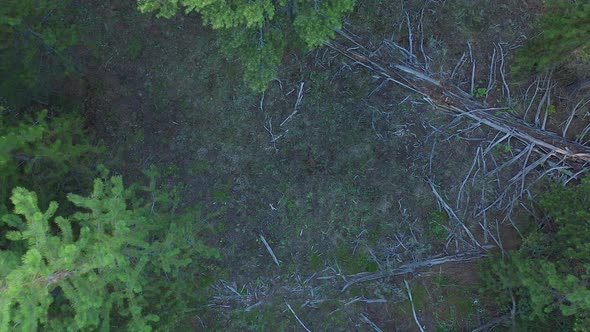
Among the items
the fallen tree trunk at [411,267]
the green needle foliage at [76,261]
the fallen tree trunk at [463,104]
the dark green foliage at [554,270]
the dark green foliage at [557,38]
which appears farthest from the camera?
the fallen tree trunk at [411,267]

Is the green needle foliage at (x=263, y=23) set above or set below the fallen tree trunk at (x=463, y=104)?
above

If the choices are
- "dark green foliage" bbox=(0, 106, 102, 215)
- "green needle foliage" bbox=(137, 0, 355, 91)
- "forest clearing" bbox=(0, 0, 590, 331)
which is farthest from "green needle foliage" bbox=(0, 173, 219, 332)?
"green needle foliage" bbox=(137, 0, 355, 91)

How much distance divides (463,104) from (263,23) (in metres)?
3.49

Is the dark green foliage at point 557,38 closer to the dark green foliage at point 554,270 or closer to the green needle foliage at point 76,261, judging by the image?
the dark green foliage at point 554,270

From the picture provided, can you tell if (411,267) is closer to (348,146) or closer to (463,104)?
Answer: (348,146)

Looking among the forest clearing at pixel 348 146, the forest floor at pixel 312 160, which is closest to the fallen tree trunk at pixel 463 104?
the forest clearing at pixel 348 146

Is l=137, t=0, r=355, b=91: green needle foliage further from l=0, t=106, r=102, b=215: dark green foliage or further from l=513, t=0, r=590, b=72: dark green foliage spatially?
l=513, t=0, r=590, b=72: dark green foliage

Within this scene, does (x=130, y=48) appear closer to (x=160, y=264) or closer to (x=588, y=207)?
(x=160, y=264)

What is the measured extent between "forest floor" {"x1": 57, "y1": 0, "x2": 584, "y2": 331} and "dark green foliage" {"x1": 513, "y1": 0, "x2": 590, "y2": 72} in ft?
1.67

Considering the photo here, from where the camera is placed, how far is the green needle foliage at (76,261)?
4262 mm

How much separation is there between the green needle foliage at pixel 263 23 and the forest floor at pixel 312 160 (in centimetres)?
138

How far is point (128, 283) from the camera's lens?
4.99 m

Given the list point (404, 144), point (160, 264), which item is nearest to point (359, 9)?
point (404, 144)

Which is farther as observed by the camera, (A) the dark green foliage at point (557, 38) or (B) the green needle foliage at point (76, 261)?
(A) the dark green foliage at point (557, 38)
